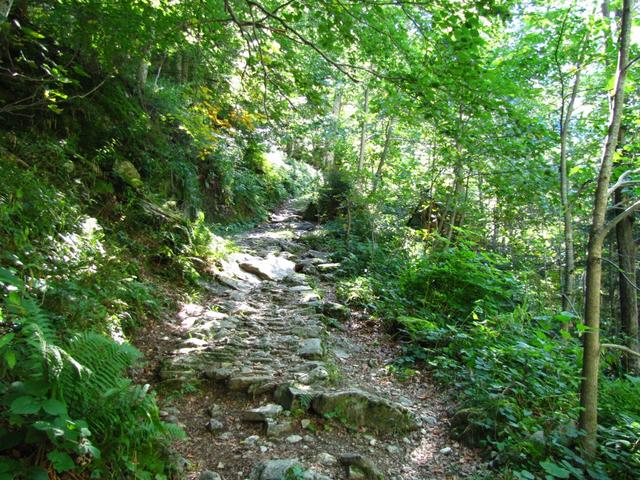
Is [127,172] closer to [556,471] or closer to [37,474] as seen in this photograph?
[37,474]

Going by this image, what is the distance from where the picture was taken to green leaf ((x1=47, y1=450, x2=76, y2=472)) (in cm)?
187

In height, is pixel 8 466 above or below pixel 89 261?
below

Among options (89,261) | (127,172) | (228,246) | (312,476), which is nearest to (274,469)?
(312,476)

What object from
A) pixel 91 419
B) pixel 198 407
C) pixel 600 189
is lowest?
pixel 198 407

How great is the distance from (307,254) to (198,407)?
25.8ft

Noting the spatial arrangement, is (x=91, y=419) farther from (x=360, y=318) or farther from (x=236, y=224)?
(x=236, y=224)

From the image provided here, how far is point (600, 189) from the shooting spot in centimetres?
276

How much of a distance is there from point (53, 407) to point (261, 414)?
6.68 ft

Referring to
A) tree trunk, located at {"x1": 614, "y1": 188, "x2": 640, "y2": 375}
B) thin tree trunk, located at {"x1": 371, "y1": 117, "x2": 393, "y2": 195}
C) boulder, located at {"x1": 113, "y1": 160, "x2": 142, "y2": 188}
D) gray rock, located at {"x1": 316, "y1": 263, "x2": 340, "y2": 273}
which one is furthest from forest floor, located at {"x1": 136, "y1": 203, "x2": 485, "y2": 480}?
thin tree trunk, located at {"x1": 371, "y1": 117, "x2": 393, "y2": 195}

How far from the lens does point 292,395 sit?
382cm

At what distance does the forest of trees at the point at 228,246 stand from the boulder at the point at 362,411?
0.57m

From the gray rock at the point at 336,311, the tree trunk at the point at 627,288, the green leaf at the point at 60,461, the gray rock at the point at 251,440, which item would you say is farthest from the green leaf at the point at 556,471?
the tree trunk at the point at 627,288

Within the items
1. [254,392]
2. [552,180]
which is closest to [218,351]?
[254,392]

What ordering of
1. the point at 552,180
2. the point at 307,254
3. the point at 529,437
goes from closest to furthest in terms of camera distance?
the point at 529,437, the point at 552,180, the point at 307,254
